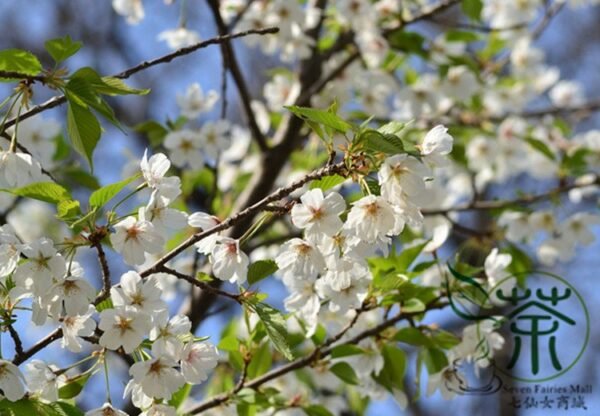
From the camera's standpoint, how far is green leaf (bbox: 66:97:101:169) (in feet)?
4.35

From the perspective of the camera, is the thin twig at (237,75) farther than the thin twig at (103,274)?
Yes

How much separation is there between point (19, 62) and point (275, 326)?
0.53 metres

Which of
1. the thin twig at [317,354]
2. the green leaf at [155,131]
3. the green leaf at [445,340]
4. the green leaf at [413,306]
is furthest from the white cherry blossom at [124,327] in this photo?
the green leaf at [155,131]

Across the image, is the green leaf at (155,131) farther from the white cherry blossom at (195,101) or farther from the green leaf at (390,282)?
the green leaf at (390,282)

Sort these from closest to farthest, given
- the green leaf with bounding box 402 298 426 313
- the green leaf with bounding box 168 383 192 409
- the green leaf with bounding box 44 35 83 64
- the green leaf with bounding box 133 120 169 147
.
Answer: the green leaf with bounding box 44 35 83 64 → the green leaf with bounding box 168 383 192 409 → the green leaf with bounding box 402 298 426 313 → the green leaf with bounding box 133 120 169 147

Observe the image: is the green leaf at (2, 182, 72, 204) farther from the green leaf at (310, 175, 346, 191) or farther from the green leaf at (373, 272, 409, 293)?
the green leaf at (373, 272, 409, 293)

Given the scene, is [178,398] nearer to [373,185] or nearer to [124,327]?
[124,327]

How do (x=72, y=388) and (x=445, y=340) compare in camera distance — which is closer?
(x=72, y=388)

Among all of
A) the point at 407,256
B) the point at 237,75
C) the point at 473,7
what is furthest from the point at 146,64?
the point at 473,7

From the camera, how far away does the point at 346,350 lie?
1.73 meters

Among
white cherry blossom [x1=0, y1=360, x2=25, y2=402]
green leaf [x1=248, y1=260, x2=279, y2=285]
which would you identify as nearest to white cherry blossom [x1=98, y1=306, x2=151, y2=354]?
white cherry blossom [x1=0, y1=360, x2=25, y2=402]

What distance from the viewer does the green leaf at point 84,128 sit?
4.35 feet

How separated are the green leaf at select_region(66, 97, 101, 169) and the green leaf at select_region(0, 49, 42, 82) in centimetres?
7

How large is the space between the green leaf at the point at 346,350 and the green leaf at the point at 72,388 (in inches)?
20.2
